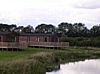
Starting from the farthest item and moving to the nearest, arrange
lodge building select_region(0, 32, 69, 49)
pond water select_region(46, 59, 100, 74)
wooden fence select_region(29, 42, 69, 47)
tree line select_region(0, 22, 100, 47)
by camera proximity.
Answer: tree line select_region(0, 22, 100, 47) → wooden fence select_region(29, 42, 69, 47) → lodge building select_region(0, 32, 69, 49) → pond water select_region(46, 59, 100, 74)

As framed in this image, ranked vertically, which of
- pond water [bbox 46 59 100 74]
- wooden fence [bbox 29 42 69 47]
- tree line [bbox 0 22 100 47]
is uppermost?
tree line [bbox 0 22 100 47]

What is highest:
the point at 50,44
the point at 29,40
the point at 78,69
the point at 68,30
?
the point at 68,30

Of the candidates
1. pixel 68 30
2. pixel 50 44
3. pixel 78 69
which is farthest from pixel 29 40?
pixel 68 30

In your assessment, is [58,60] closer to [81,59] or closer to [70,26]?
[81,59]

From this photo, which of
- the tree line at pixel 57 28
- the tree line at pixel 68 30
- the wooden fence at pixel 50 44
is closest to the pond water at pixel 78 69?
the wooden fence at pixel 50 44

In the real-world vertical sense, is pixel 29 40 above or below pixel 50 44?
above

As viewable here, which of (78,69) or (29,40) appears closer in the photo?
(78,69)

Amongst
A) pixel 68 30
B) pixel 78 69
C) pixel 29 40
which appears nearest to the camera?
pixel 78 69

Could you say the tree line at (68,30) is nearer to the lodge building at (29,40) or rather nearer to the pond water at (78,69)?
the lodge building at (29,40)

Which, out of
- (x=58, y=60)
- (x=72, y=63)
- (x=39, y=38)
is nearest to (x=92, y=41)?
(x=39, y=38)

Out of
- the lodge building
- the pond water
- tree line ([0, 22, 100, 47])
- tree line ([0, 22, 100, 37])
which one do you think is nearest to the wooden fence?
the lodge building

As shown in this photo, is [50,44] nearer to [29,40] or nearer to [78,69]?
[29,40]

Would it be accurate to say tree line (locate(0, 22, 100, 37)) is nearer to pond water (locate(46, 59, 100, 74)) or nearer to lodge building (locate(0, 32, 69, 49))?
lodge building (locate(0, 32, 69, 49))

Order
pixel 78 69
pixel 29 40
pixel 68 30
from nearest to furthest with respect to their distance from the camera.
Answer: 1. pixel 78 69
2. pixel 29 40
3. pixel 68 30
